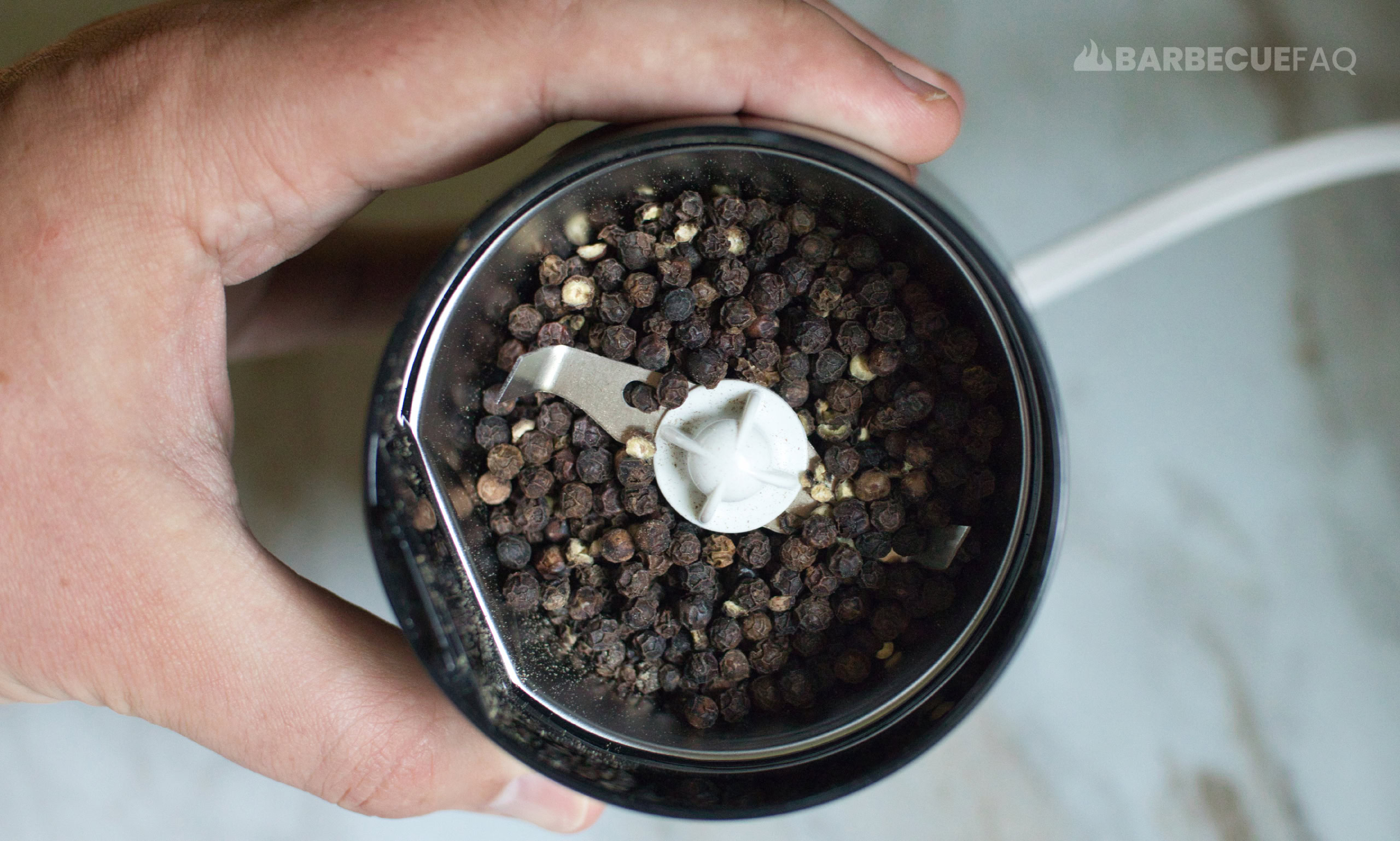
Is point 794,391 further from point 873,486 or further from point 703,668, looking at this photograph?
point 703,668

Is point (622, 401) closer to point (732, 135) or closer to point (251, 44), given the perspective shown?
point (732, 135)

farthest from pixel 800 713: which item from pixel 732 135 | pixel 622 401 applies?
pixel 732 135

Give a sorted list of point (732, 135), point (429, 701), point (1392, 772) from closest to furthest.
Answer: point (732, 135)
point (429, 701)
point (1392, 772)

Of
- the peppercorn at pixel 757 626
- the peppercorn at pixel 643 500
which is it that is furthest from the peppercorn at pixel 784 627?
the peppercorn at pixel 643 500

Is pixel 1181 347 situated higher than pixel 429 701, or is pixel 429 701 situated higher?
pixel 1181 347

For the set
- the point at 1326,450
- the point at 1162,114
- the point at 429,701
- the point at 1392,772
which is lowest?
the point at 429,701

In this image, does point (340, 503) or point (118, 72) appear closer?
point (118, 72)

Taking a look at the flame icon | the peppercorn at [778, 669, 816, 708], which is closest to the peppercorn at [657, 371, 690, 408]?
the peppercorn at [778, 669, 816, 708]
